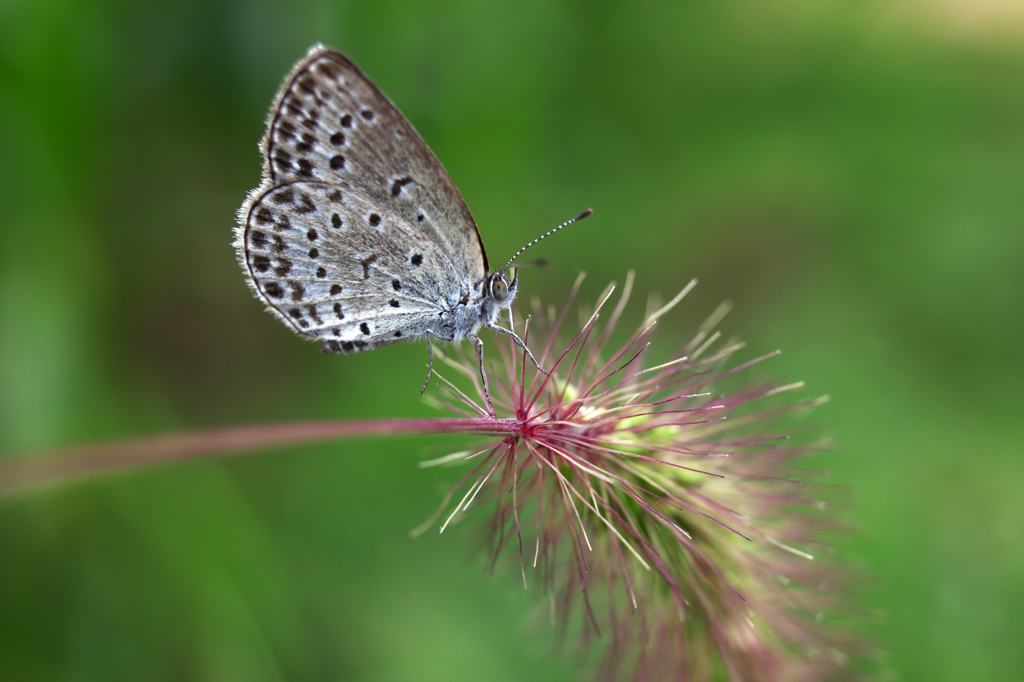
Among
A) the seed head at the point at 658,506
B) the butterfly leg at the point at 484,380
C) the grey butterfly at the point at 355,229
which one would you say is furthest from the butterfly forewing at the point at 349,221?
the seed head at the point at 658,506

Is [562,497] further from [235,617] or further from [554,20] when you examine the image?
[554,20]

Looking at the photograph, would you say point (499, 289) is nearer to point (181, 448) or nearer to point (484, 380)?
point (484, 380)

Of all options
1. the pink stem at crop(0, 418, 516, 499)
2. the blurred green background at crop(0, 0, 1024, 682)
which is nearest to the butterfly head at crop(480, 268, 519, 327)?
the pink stem at crop(0, 418, 516, 499)

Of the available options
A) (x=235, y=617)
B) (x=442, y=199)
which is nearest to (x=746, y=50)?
(x=442, y=199)

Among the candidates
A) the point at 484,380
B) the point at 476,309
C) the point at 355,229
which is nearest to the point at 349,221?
the point at 355,229

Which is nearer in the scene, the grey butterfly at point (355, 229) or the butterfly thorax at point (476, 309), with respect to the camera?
the grey butterfly at point (355, 229)

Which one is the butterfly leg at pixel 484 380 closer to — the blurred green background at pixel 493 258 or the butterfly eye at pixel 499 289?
the butterfly eye at pixel 499 289
